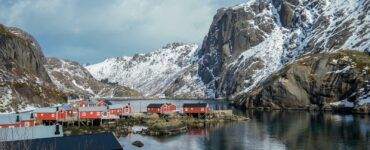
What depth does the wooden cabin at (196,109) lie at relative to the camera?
18812 centimetres

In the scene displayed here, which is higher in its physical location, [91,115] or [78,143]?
[91,115]

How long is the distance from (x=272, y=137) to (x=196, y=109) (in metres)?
63.8

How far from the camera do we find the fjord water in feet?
369

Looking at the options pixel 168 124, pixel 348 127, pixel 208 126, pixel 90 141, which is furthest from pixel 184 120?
pixel 90 141

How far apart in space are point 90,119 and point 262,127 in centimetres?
5126

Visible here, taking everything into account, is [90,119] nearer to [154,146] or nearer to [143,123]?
[143,123]

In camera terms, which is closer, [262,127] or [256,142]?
[256,142]

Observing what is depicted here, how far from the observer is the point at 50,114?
158500mm

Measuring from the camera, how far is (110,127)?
14650 cm

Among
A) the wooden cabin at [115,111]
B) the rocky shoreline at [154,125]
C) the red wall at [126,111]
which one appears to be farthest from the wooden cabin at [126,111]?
the rocky shoreline at [154,125]

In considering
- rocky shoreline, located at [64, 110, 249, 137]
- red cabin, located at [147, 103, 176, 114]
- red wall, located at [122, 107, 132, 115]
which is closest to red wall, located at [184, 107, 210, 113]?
rocky shoreline, located at [64, 110, 249, 137]

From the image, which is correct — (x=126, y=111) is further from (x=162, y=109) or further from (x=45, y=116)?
(x=45, y=116)

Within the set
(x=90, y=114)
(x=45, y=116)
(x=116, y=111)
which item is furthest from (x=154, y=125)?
(x=116, y=111)

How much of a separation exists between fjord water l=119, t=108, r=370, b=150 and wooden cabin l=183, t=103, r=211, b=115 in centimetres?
2248
